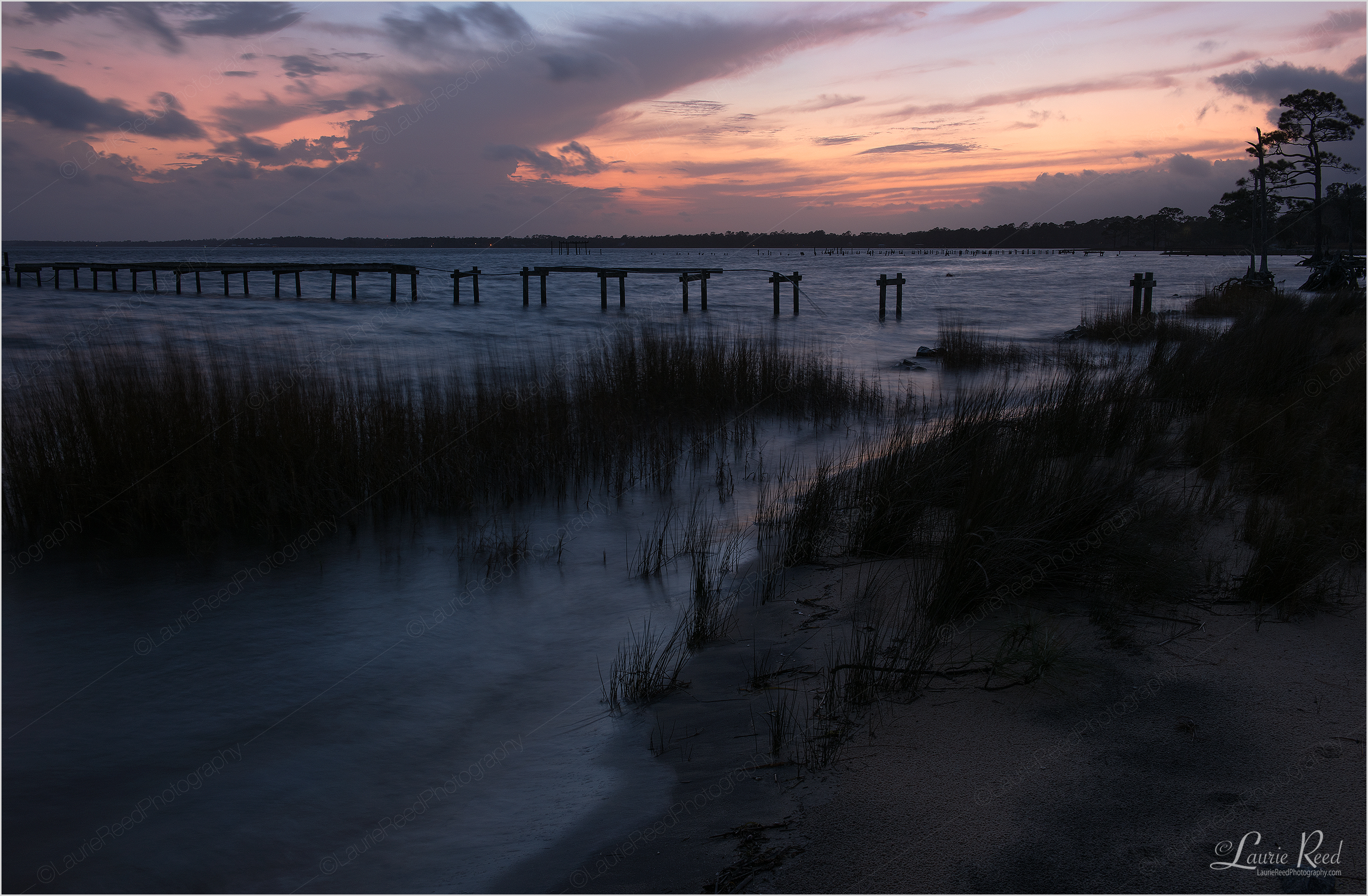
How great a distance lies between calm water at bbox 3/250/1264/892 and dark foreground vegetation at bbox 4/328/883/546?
0.33m

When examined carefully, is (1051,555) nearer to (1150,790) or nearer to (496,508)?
(1150,790)


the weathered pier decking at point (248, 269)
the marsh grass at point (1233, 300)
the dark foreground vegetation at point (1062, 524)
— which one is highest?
the weathered pier decking at point (248, 269)

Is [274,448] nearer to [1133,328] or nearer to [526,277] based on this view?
[1133,328]

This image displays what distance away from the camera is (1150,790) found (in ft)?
7.84

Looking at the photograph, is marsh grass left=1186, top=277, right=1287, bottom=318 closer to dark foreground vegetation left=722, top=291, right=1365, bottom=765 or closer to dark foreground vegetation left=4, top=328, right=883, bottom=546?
dark foreground vegetation left=722, top=291, right=1365, bottom=765

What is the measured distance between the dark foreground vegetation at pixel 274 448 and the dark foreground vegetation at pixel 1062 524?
2496 mm

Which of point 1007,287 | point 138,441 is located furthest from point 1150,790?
point 1007,287

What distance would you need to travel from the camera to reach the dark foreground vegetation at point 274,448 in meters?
5.51

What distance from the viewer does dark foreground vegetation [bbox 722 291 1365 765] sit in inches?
126

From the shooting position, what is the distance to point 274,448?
233 inches
